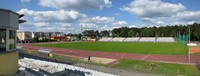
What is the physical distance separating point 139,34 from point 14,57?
545ft

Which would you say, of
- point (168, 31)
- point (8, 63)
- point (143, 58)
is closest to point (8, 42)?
point (8, 63)

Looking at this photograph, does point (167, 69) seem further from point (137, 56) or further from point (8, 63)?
point (8, 63)

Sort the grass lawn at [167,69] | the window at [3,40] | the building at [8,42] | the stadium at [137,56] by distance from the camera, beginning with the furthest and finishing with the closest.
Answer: the stadium at [137,56], the grass lawn at [167,69], the window at [3,40], the building at [8,42]

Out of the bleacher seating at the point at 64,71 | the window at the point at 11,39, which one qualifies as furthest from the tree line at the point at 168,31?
the window at the point at 11,39

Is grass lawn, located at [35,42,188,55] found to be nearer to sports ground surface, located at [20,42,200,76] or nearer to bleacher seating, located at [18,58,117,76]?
sports ground surface, located at [20,42,200,76]

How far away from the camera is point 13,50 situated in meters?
13.5

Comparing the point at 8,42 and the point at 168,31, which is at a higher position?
the point at 168,31

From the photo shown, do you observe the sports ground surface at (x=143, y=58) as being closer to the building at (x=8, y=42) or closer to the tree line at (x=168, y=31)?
the building at (x=8, y=42)

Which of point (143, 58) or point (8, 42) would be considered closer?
point (8, 42)

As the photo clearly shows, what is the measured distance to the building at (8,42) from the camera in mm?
11827

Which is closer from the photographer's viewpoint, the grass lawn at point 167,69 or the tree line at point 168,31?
the grass lawn at point 167,69

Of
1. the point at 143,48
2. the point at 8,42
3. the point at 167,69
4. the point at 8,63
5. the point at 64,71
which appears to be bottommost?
the point at 167,69

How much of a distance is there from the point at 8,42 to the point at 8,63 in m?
1.22

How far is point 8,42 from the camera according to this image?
12789 millimetres
